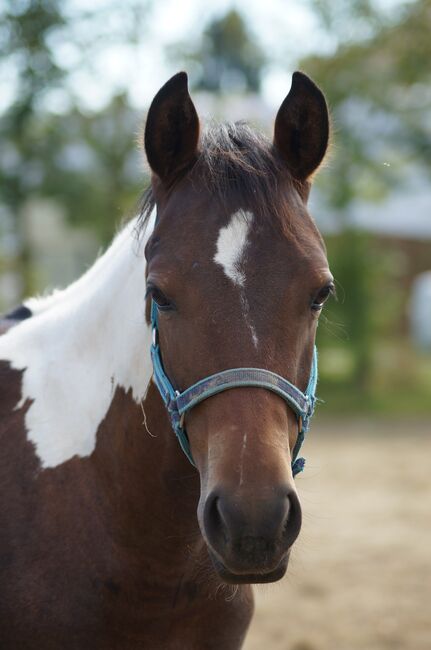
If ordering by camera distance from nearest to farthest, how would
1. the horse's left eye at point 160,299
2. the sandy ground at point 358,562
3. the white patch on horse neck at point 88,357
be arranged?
the horse's left eye at point 160,299 → the white patch on horse neck at point 88,357 → the sandy ground at point 358,562

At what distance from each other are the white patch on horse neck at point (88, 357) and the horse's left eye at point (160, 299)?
0.25 meters

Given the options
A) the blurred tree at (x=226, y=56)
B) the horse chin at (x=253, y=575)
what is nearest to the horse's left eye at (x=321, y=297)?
the horse chin at (x=253, y=575)

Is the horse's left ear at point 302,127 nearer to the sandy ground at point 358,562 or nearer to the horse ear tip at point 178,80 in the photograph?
the horse ear tip at point 178,80

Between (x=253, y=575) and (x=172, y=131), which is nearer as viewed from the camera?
(x=253, y=575)

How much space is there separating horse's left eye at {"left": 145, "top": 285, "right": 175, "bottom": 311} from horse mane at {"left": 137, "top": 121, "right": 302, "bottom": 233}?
0.97ft

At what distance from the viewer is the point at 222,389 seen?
6.14 feet

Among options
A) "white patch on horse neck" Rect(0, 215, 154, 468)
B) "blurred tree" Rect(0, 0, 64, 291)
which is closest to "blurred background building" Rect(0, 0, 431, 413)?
"blurred tree" Rect(0, 0, 64, 291)

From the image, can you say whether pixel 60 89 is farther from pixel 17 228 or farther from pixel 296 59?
pixel 296 59

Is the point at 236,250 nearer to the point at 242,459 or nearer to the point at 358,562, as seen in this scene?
the point at 242,459

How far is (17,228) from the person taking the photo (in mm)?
13055

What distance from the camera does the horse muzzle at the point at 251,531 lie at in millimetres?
1708

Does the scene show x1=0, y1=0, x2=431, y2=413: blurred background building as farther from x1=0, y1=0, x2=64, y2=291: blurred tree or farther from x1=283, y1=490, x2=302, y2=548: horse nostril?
x1=283, y1=490, x2=302, y2=548: horse nostril

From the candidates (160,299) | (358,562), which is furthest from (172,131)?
(358,562)

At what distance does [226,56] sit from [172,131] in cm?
3058
